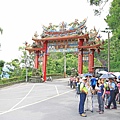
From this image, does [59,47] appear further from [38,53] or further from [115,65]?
[115,65]

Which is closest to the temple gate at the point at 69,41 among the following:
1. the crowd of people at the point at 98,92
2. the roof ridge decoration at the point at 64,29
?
the roof ridge decoration at the point at 64,29

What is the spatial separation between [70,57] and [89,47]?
97.3 ft

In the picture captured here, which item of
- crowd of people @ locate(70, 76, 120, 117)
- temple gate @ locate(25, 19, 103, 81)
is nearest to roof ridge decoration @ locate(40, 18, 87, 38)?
temple gate @ locate(25, 19, 103, 81)

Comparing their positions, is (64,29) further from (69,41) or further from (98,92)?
(98,92)

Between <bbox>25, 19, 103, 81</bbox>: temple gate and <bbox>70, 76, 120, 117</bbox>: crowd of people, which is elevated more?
<bbox>25, 19, 103, 81</bbox>: temple gate

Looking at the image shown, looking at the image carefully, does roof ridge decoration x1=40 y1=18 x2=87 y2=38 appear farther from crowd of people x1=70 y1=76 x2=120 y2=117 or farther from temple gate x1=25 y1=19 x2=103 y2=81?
crowd of people x1=70 y1=76 x2=120 y2=117

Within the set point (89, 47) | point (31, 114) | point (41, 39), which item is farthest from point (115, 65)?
point (31, 114)

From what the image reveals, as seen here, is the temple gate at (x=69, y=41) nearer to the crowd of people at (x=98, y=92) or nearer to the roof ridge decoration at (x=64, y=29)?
the roof ridge decoration at (x=64, y=29)

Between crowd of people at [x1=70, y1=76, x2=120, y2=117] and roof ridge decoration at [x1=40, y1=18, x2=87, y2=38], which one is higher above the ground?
roof ridge decoration at [x1=40, y1=18, x2=87, y2=38]

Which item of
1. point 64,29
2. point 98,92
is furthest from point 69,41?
point 98,92

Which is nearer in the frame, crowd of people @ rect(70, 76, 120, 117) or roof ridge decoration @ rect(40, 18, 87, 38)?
crowd of people @ rect(70, 76, 120, 117)

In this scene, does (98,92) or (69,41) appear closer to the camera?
(98,92)

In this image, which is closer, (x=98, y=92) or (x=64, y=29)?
(x=98, y=92)

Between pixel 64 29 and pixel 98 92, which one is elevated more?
pixel 64 29
